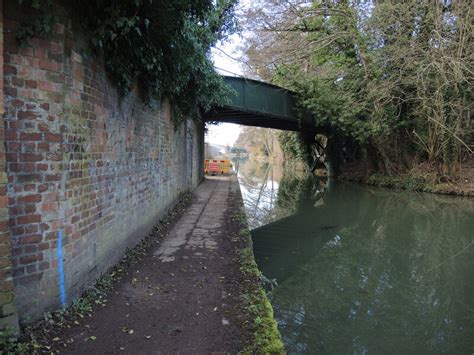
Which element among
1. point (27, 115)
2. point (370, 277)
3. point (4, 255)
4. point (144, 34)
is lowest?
point (370, 277)

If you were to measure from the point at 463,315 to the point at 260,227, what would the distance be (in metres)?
5.86

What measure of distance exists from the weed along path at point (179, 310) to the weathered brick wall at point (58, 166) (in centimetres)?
38

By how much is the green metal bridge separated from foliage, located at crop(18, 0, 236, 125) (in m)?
7.19

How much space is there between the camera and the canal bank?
279 cm

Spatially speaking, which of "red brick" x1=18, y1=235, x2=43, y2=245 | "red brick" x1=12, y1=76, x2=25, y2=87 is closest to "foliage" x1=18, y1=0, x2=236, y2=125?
"red brick" x1=12, y1=76, x2=25, y2=87

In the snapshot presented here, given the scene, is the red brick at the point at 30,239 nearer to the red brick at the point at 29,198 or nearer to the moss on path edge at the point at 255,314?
the red brick at the point at 29,198

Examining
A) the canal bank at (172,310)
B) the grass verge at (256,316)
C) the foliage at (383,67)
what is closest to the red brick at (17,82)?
the canal bank at (172,310)

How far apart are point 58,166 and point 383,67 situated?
14599mm

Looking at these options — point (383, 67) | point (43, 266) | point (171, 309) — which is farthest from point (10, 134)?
point (383, 67)

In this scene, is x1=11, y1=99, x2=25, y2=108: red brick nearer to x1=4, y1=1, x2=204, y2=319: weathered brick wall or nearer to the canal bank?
x1=4, y1=1, x2=204, y2=319: weathered brick wall

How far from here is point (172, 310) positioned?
3408 mm

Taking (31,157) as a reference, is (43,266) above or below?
below

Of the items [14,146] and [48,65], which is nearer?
[14,146]

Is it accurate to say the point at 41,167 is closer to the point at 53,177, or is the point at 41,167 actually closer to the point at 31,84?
the point at 53,177
